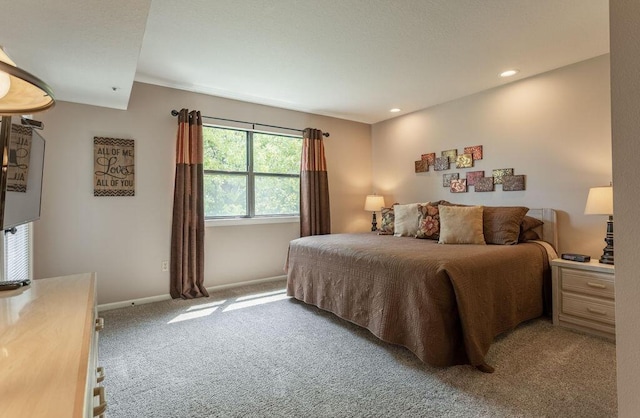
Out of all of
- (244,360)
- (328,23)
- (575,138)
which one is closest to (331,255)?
(244,360)

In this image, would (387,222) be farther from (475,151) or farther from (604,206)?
(604,206)

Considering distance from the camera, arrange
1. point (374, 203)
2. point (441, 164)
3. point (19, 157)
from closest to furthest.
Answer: point (19, 157) → point (441, 164) → point (374, 203)

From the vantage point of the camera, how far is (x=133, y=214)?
327 cm

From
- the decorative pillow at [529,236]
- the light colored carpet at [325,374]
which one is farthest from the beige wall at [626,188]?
the decorative pillow at [529,236]

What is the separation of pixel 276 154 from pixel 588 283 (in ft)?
11.6


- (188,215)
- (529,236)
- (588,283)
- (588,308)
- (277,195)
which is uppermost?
(277,195)

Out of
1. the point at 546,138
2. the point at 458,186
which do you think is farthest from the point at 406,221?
the point at 546,138

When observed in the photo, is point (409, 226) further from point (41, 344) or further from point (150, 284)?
point (41, 344)

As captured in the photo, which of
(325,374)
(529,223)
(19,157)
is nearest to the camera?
(19,157)

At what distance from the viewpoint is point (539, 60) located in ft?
9.42

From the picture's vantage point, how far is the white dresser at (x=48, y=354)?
0.56 m

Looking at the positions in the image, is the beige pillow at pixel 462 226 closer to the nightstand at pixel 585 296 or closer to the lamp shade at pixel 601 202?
the nightstand at pixel 585 296

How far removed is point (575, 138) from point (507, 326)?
1942 mm

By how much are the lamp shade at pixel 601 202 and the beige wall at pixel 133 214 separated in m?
3.21
